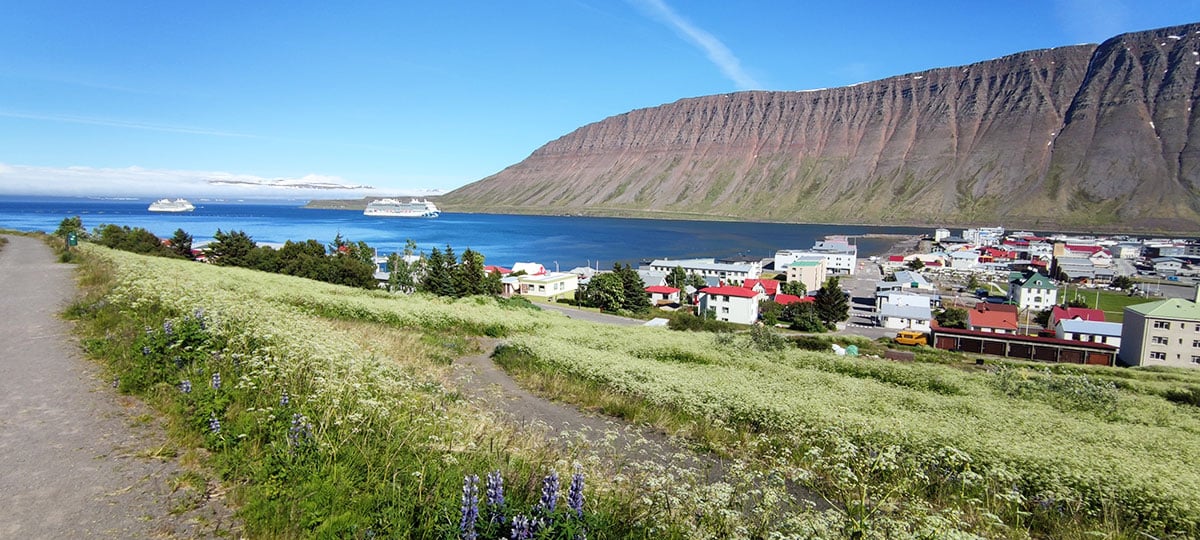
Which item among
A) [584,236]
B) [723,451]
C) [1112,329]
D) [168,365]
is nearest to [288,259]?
[168,365]

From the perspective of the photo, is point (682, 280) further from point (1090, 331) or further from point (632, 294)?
point (1090, 331)

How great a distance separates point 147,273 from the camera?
1364cm

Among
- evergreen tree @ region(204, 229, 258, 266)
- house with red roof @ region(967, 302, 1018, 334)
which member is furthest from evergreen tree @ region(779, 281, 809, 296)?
evergreen tree @ region(204, 229, 258, 266)

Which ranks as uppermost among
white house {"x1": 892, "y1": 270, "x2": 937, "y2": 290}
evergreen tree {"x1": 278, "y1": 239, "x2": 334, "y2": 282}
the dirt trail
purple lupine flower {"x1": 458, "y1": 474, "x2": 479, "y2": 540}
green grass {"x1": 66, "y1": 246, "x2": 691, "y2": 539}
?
purple lupine flower {"x1": 458, "y1": 474, "x2": 479, "y2": 540}

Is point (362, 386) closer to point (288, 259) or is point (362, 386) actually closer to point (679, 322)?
point (679, 322)

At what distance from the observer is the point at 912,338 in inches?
1698

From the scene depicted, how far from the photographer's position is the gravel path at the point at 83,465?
3.94m

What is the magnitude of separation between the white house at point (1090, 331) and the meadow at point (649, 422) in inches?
1569

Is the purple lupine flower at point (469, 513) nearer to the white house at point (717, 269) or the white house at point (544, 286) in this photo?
the white house at point (544, 286)

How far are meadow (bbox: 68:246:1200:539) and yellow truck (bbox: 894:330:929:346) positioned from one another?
31678 millimetres

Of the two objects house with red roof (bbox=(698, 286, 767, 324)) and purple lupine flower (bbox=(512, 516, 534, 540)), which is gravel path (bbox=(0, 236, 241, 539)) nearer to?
purple lupine flower (bbox=(512, 516, 534, 540))

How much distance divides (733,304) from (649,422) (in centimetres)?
4324

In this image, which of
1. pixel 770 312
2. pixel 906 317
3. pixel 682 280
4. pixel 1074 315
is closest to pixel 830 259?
pixel 682 280

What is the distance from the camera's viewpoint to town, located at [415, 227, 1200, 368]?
123 ft
